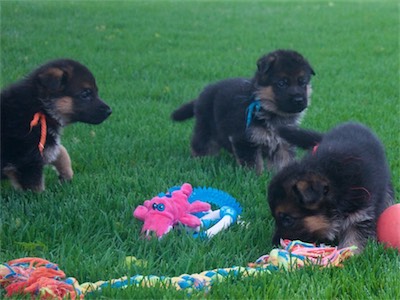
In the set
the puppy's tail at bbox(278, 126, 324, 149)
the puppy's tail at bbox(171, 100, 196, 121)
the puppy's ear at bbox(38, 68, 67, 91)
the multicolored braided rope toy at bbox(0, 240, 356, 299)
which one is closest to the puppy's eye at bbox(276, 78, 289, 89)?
the puppy's tail at bbox(278, 126, 324, 149)

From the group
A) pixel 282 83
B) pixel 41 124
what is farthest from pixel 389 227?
pixel 41 124

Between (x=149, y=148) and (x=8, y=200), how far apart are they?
1718mm

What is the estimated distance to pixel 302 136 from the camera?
15.5ft

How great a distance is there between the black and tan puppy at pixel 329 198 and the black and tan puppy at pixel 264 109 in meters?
1.59

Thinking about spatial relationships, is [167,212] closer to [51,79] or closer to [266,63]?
[51,79]

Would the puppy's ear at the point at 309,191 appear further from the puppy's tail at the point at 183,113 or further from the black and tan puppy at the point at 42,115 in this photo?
the puppy's tail at the point at 183,113

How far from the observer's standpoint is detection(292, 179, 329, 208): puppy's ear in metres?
3.53

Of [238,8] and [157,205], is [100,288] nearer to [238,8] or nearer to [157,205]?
[157,205]

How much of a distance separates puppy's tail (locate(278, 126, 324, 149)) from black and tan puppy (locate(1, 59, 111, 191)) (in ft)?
5.01

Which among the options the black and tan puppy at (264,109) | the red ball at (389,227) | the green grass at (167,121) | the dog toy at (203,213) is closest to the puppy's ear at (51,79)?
the green grass at (167,121)

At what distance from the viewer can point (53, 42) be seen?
11.2 m

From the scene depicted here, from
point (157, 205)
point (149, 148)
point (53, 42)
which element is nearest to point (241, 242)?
point (157, 205)

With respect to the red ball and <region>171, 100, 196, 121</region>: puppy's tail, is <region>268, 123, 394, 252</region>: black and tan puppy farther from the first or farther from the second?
<region>171, 100, 196, 121</region>: puppy's tail

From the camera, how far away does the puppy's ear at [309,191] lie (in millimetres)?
3525
